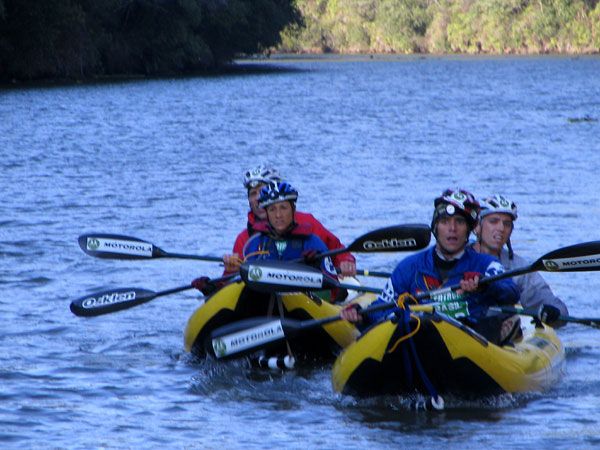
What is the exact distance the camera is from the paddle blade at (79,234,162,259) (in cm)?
1091

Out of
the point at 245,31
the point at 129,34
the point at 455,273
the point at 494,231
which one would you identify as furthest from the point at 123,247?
the point at 245,31

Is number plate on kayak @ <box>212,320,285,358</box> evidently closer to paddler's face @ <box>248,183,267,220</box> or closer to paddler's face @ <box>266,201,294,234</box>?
paddler's face @ <box>266,201,294,234</box>

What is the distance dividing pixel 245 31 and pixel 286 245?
214ft

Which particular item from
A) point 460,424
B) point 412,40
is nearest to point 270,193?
point 460,424

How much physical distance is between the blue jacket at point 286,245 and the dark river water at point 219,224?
0.80m

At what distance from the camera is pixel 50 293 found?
42.4ft

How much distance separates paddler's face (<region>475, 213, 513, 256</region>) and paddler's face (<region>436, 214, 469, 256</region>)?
142cm

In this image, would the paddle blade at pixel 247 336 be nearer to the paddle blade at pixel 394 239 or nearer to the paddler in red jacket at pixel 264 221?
the paddler in red jacket at pixel 264 221

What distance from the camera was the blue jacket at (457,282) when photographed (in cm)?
838

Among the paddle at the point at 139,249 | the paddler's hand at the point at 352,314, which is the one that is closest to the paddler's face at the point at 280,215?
the paddle at the point at 139,249

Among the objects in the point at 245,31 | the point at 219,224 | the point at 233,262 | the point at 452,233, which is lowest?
the point at 245,31

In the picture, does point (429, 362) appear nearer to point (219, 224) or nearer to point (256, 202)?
point (256, 202)

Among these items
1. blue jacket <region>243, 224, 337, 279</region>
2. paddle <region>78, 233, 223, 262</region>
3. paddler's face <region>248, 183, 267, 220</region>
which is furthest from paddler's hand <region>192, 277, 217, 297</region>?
paddle <region>78, 233, 223, 262</region>

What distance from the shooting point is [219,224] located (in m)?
17.7
